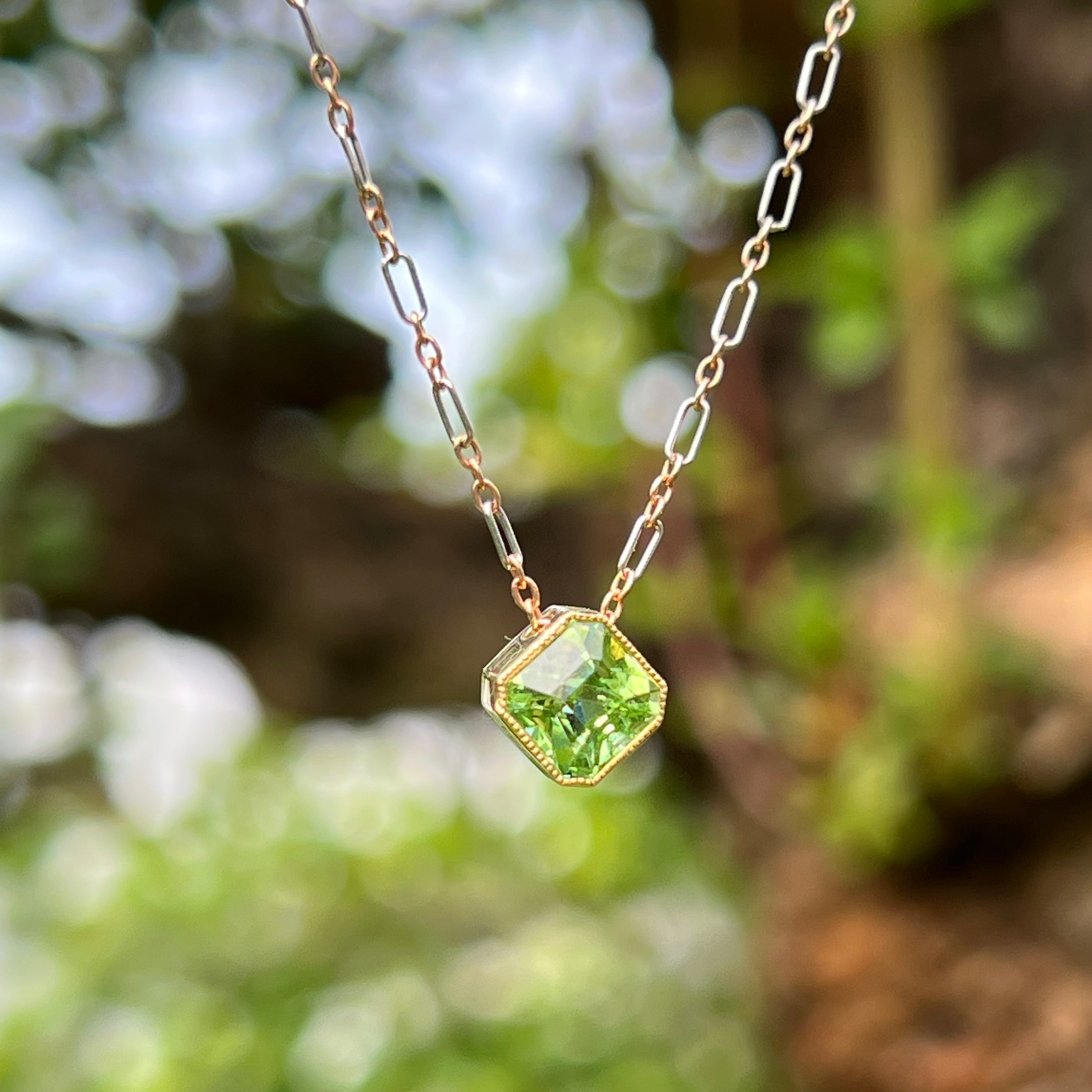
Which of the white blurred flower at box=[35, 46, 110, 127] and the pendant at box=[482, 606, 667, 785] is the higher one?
the white blurred flower at box=[35, 46, 110, 127]

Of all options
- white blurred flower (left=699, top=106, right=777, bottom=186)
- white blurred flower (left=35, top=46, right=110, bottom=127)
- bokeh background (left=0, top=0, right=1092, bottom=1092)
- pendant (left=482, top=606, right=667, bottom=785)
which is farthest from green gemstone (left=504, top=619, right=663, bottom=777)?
white blurred flower (left=35, top=46, right=110, bottom=127)

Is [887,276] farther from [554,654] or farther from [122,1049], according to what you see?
[122,1049]

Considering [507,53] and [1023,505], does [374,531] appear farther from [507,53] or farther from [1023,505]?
[1023,505]

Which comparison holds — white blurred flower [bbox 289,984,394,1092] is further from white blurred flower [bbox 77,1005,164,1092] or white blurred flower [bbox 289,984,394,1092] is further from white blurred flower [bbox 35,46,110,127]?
white blurred flower [bbox 35,46,110,127]

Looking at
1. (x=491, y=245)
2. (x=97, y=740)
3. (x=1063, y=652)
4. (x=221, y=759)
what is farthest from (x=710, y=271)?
(x=97, y=740)

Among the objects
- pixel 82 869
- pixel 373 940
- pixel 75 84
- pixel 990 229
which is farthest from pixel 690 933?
pixel 75 84

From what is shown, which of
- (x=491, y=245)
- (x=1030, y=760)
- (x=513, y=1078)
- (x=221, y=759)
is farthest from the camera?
(x=221, y=759)

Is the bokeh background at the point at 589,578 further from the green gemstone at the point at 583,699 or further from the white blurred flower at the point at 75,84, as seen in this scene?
the green gemstone at the point at 583,699
